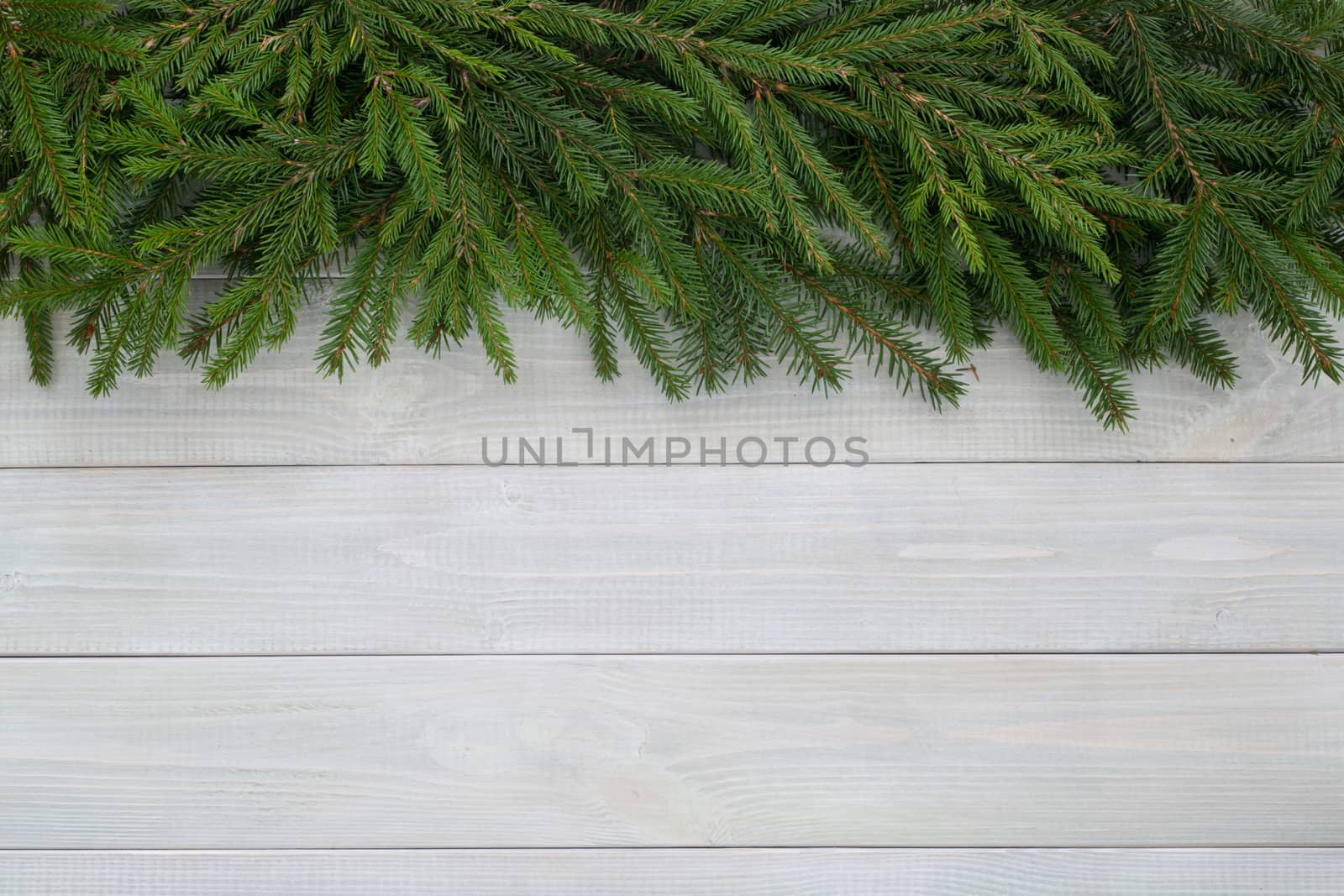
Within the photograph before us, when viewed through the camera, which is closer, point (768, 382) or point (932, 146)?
point (932, 146)

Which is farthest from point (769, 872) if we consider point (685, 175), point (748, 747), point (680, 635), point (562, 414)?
point (685, 175)

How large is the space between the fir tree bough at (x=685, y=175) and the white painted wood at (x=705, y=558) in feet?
0.37

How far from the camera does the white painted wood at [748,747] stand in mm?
801

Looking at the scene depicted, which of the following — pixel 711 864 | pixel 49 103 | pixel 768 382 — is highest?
pixel 49 103

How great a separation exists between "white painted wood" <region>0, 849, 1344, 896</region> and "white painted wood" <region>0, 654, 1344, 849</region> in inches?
0.5

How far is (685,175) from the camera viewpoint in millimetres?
679

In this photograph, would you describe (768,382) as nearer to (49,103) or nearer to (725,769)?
(725,769)

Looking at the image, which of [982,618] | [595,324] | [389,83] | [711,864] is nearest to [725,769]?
[711,864]

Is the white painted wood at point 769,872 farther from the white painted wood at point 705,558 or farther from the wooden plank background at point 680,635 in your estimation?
the white painted wood at point 705,558

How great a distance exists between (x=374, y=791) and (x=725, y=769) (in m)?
0.34

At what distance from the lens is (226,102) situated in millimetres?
638

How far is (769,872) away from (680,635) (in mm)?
247

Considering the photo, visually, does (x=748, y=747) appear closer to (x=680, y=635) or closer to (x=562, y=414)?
(x=680, y=635)

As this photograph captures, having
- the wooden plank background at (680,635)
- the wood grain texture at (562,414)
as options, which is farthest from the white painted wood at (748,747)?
the wood grain texture at (562,414)
